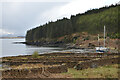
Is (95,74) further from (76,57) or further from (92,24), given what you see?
(92,24)

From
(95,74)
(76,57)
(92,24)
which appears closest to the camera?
(95,74)

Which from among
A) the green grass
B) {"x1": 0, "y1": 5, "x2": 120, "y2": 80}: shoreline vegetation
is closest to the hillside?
{"x1": 0, "y1": 5, "x2": 120, "y2": 80}: shoreline vegetation

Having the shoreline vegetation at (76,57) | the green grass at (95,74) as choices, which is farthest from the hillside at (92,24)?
the green grass at (95,74)

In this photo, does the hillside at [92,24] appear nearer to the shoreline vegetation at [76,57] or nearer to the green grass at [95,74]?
the shoreline vegetation at [76,57]

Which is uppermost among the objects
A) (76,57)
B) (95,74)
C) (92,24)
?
(92,24)

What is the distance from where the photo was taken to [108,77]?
51.2ft

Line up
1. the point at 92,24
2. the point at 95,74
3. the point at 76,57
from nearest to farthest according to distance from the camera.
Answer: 1. the point at 95,74
2. the point at 76,57
3. the point at 92,24

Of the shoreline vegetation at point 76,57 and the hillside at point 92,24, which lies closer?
the shoreline vegetation at point 76,57

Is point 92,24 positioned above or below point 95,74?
above

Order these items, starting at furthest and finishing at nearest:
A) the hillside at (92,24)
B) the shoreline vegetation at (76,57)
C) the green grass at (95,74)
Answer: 1. the hillside at (92,24)
2. the shoreline vegetation at (76,57)
3. the green grass at (95,74)

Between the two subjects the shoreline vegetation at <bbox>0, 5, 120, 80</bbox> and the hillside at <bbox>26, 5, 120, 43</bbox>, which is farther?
the hillside at <bbox>26, 5, 120, 43</bbox>

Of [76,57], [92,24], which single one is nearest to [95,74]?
[76,57]

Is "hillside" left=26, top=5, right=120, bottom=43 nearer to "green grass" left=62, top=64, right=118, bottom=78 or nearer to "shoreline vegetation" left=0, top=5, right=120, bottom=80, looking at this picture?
"shoreline vegetation" left=0, top=5, right=120, bottom=80

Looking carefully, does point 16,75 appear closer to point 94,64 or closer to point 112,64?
point 94,64
